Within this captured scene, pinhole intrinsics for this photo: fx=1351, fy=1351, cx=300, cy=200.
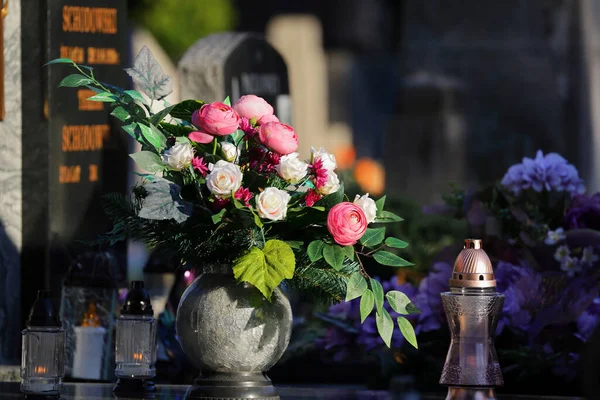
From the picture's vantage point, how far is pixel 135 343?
4.52m

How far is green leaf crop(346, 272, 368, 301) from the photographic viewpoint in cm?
379

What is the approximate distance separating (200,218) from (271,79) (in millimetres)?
3920

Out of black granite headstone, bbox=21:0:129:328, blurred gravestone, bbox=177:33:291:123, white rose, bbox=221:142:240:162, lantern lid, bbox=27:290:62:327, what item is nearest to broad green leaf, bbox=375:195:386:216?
white rose, bbox=221:142:240:162

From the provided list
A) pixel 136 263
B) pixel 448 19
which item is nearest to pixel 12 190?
pixel 136 263

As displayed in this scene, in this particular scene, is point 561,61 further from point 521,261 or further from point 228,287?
point 228,287

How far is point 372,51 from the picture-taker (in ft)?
67.0

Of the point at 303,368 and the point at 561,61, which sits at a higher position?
the point at 561,61

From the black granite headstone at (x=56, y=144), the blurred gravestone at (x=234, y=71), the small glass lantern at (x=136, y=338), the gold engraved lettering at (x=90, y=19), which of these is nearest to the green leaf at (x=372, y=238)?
the small glass lantern at (x=136, y=338)

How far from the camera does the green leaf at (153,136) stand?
12.9ft

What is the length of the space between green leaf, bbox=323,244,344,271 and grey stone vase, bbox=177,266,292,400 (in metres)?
0.24

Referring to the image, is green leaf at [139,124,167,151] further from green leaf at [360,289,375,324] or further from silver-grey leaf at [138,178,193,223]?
green leaf at [360,289,375,324]

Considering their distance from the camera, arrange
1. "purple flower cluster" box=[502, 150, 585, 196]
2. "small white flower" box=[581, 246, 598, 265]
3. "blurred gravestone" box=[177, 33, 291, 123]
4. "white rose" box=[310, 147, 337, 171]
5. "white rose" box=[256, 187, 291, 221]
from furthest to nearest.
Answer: "blurred gravestone" box=[177, 33, 291, 123]
"purple flower cluster" box=[502, 150, 585, 196]
"small white flower" box=[581, 246, 598, 265]
"white rose" box=[310, 147, 337, 171]
"white rose" box=[256, 187, 291, 221]

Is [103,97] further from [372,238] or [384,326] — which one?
[384,326]

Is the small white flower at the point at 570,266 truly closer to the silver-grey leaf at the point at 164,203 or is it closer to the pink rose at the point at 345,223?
the pink rose at the point at 345,223
